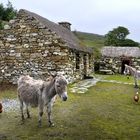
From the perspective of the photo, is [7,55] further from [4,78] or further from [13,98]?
[13,98]

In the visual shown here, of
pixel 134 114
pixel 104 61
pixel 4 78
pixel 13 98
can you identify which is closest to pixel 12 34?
pixel 4 78

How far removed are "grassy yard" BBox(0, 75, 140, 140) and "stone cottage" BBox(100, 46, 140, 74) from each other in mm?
26722

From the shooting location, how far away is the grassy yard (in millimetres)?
12336

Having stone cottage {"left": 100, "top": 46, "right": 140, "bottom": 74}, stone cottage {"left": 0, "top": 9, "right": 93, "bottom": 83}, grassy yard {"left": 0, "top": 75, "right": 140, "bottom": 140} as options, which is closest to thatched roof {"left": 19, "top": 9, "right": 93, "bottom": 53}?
stone cottage {"left": 0, "top": 9, "right": 93, "bottom": 83}

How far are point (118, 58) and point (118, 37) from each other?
42.5 m

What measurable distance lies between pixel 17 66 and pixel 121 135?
16367 millimetres

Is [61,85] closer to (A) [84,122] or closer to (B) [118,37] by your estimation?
(A) [84,122]

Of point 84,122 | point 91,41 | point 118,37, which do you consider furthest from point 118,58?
point 91,41

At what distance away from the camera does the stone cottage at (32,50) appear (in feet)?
87.6

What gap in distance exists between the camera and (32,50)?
2727cm

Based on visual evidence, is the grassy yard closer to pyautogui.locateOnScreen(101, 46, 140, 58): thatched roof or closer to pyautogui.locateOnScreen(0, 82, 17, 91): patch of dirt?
pyautogui.locateOnScreen(0, 82, 17, 91): patch of dirt

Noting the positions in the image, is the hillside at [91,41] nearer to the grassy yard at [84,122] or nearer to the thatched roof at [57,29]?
the thatched roof at [57,29]

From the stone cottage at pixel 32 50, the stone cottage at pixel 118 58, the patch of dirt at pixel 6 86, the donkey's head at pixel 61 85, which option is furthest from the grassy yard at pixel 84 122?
the stone cottage at pixel 118 58

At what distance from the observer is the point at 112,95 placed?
2248 cm
